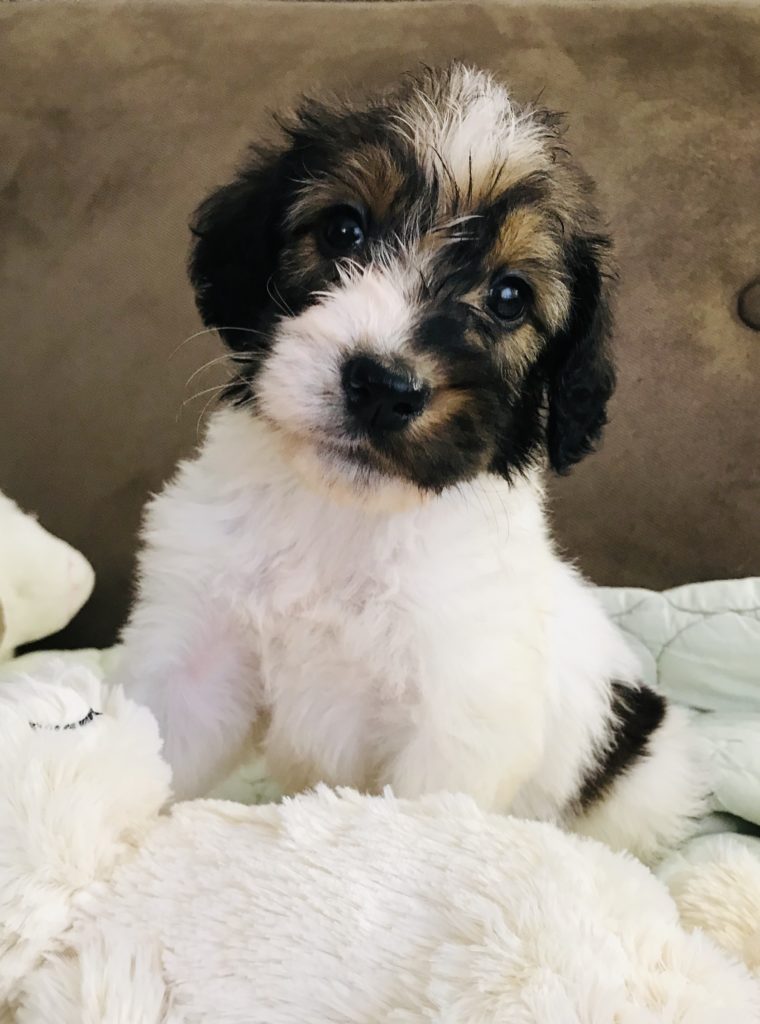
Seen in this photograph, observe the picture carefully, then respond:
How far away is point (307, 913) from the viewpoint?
0.76m

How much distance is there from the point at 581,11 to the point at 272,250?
1.16 m

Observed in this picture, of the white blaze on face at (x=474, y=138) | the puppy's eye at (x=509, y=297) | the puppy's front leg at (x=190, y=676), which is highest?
the white blaze on face at (x=474, y=138)

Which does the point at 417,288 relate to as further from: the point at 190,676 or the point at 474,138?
the point at 190,676

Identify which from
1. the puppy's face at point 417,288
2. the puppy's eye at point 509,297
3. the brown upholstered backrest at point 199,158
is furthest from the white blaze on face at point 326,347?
the brown upholstered backrest at point 199,158

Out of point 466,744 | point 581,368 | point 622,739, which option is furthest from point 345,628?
point 622,739

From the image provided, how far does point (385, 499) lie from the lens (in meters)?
1.09

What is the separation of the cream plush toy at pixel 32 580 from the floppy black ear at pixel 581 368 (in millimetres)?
992

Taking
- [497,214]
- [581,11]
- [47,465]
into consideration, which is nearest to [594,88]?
[581,11]

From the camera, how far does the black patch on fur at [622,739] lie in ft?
5.09

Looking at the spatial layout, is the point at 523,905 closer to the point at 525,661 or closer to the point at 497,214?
the point at 525,661

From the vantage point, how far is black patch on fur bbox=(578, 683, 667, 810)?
155 cm

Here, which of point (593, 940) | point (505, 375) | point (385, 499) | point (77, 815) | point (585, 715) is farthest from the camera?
point (585, 715)

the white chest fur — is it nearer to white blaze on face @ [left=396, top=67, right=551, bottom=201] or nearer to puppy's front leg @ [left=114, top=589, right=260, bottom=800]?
puppy's front leg @ [left=114, top=589, right=260, bottom=800]

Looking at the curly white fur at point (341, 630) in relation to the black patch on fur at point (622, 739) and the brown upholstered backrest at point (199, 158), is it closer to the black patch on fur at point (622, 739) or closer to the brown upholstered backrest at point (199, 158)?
the black patch on fur at point (622, 739)
